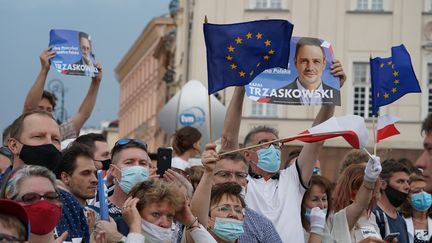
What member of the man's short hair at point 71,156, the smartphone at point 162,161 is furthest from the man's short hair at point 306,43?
the man's short hair at point 71,156

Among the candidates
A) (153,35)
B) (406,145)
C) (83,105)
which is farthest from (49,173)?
(153,35)

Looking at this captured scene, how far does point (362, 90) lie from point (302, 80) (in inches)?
1176

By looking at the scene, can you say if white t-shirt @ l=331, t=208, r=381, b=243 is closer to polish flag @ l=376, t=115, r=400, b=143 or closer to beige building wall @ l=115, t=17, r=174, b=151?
polish flag @ l=376, t=115, r=400, b=143

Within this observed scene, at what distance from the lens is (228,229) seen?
8.60 m

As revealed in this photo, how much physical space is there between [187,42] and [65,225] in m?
41.5

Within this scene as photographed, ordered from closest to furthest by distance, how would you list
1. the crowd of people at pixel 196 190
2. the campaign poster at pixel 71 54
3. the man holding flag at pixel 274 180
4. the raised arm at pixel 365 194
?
the crowd of people at pixel 196 190 → the man holding flag at pixel 274 180 → the raised arm at pixel 365 194 → the campaign poster at pixel 71 54

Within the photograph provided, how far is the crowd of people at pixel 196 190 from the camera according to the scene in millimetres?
7727

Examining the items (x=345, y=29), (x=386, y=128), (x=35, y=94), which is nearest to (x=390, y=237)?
(x=386, y=128)

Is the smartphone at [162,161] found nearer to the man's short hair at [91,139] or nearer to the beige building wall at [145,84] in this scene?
the man's short hair at [91,139]

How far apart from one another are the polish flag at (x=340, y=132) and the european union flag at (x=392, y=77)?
222 cm

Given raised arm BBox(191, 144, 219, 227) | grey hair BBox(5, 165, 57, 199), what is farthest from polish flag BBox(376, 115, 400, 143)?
grey hair BBox(5, 165, 57, 199)

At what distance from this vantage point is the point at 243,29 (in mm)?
9578

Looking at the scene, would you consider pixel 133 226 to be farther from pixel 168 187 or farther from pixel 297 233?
pixel 297 233

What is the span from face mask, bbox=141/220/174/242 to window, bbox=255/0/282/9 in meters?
32.6
